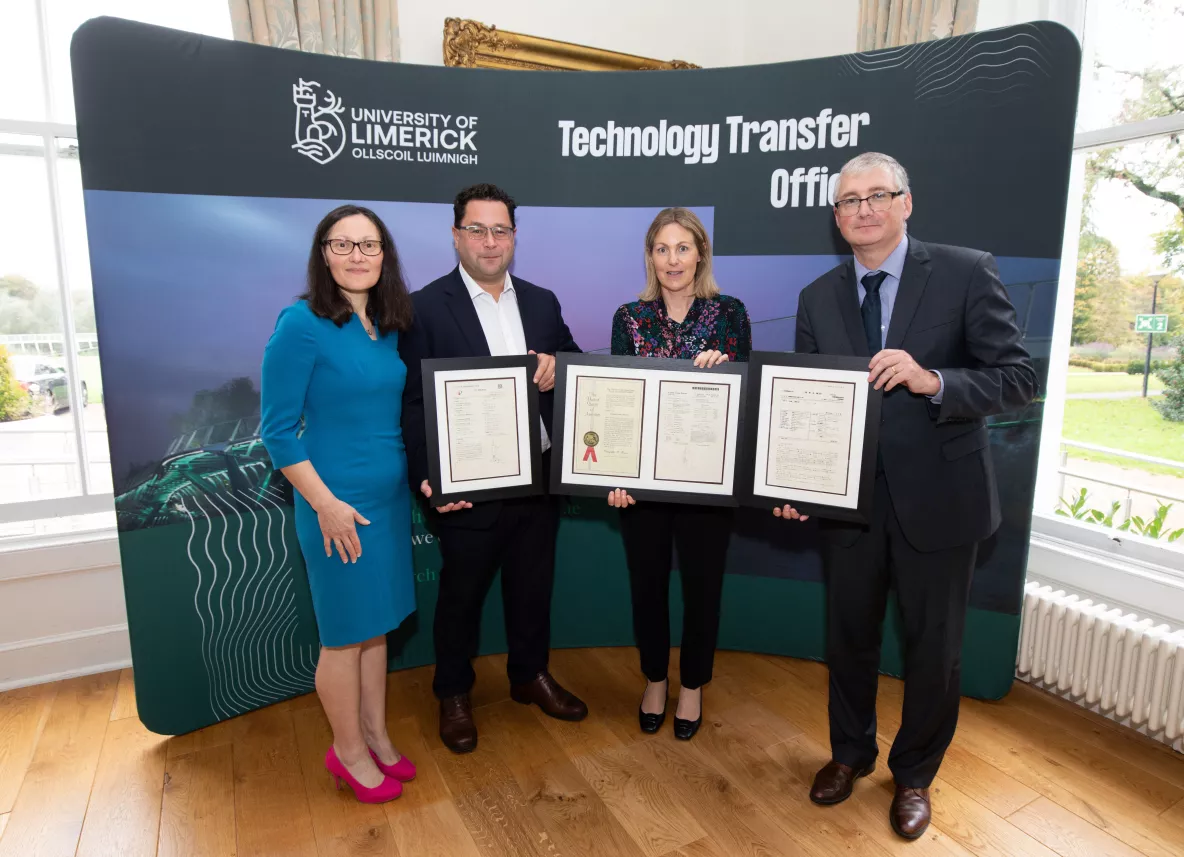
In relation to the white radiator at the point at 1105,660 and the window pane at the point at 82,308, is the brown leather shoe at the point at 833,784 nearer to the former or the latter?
the white radiator at the point at 1105,660

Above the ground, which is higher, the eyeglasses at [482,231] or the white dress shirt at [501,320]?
the eyeglasses at [482,231]

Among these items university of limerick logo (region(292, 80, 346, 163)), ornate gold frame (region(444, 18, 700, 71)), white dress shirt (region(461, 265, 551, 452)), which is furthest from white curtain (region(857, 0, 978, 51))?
university of limerick logo (region(292, 80, 346, 163))

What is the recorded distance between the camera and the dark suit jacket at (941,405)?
1975 mm

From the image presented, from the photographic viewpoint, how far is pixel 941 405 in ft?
6.40

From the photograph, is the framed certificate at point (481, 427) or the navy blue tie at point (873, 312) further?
the framed certificate at point (481, 427)

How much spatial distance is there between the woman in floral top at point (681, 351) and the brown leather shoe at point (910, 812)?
2.41 feet

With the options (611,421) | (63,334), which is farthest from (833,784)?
(63,334)

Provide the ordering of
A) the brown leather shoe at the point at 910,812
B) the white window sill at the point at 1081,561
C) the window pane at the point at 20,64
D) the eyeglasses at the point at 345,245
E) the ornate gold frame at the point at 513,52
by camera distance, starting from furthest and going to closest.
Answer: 1. the ornate gold frame at the point at 513,52
2. the window pane at the point at 20,64
3. the white window sill at the point at 1081,561
4. the brown leather shoe at the point at 910,812
5. the eyeglasses at the point at 345,245

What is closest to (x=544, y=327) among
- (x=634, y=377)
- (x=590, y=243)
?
(x=634, y=377)

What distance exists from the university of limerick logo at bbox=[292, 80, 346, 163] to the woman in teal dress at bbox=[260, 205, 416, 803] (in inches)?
30.8

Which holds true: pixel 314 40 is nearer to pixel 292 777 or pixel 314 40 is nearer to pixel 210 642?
pixel 210 642

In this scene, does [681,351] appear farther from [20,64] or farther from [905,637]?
[20,64]

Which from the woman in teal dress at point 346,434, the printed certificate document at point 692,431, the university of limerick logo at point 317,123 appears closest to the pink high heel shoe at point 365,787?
the woman in teal dress at point 346,434

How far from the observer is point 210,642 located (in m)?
2.78
